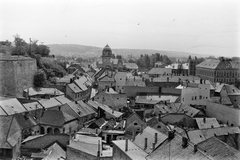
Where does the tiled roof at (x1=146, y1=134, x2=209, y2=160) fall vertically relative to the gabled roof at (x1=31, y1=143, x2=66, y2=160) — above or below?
above

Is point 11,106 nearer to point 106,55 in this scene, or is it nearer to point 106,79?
point 106,79

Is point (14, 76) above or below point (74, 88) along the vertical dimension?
above

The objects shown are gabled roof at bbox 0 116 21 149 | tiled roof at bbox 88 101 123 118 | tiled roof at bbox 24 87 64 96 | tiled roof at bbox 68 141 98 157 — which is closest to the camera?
tiled roof at bbox 68 141 98 157

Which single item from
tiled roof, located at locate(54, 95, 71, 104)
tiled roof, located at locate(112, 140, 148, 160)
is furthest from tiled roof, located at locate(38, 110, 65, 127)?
tiled roof, located at locate(112, 140, 148, 160)

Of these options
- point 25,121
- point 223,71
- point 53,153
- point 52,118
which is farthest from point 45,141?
point 223,71

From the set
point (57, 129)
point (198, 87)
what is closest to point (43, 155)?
point (57, 129)

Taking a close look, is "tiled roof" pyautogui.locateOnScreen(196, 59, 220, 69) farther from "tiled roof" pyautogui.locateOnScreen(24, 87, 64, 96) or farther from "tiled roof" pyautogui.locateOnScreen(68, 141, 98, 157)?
"tiled roof" pyautogui.locateOnScreen(68, 141, 98, 157)
